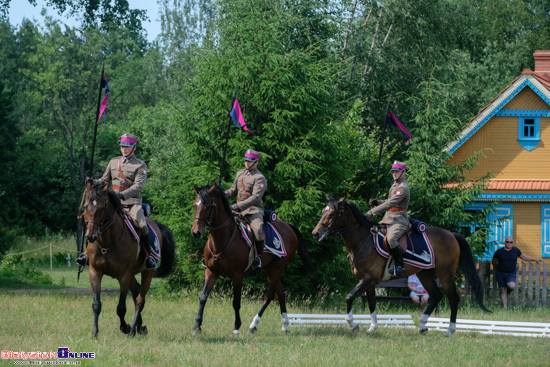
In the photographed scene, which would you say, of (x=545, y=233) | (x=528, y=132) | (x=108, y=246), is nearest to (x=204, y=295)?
(x=108, y=246)

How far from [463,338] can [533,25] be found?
47231 millimetres

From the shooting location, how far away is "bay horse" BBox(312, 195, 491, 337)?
522 inches

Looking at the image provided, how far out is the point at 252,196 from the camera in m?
13.1

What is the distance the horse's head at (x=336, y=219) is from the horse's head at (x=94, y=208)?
3.90 m

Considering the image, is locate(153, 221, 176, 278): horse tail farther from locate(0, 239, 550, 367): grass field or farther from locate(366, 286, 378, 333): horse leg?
locate(366, 286, 378, 333): horse leg

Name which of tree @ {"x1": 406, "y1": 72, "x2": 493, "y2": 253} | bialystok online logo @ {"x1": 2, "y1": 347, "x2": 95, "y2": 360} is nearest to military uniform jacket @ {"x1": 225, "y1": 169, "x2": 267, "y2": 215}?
bialystok online logo @ {"x1": 2, "y1": 347, "x2": 95, "y2": 360}

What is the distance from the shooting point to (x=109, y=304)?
1736 cm

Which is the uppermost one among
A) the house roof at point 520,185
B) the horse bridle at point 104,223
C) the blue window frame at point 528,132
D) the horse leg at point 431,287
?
the blue window frame at point 528,132

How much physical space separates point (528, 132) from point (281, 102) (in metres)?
13.0

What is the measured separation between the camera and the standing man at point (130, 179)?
39.7ft

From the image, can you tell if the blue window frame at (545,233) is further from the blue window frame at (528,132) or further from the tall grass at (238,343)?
the tall grass at (238,343)

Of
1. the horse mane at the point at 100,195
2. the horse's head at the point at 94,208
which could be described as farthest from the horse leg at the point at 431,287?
the horse's head at the point at 94,208

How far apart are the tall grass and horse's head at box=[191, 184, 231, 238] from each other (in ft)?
5.72

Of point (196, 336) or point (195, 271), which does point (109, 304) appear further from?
point (196, 336)
